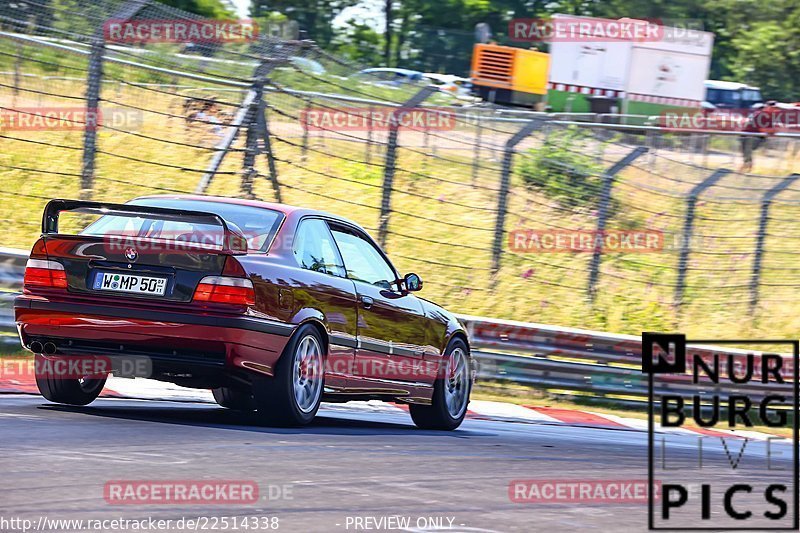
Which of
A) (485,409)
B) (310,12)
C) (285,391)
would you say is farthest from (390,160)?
(310,12)

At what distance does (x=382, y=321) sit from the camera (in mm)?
9016

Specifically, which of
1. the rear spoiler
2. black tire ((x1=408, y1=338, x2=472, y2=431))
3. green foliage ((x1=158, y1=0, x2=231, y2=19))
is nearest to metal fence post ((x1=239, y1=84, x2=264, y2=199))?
black tire ((x1=408, y1=338, x2=472, y2=431))

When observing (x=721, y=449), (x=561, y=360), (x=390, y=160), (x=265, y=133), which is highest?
(x=265, y=133)

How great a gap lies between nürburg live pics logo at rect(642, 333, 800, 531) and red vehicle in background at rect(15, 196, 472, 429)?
1949mm

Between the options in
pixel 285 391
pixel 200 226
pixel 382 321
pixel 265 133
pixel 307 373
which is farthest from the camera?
pixel 265 133

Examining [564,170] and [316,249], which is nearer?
[316,249]

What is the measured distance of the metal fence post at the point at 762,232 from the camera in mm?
16641

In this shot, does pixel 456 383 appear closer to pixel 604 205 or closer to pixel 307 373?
pixel 307 373

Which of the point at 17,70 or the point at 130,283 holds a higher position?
the point at 17,70

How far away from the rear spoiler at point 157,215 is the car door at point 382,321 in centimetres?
128

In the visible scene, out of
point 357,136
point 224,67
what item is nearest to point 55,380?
point 224,67

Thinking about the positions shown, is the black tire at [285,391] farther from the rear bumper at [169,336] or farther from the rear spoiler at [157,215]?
the rear spoiler at [157,215]

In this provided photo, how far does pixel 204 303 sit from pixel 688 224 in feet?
32.0

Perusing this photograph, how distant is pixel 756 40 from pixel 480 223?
37.5m
